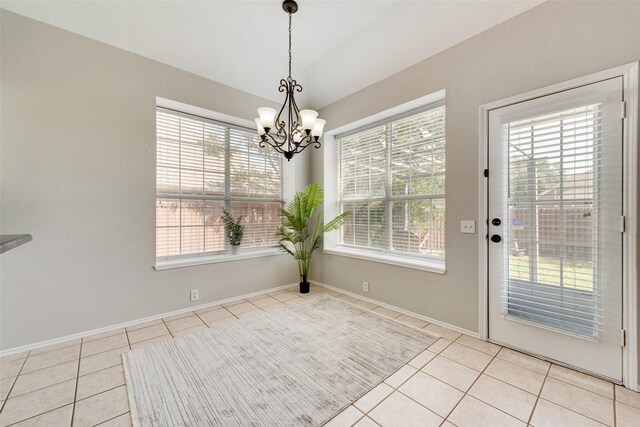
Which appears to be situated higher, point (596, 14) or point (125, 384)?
point (596, 14)

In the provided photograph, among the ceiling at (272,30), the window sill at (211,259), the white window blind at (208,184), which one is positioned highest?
the ceiling at (272,30)

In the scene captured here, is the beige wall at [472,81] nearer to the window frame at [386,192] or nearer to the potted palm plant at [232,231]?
the window frame at [386,192]

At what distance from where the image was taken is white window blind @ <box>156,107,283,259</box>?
3.04 metres

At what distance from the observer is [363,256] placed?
135 inches

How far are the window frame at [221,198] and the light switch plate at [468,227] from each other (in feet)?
8.16

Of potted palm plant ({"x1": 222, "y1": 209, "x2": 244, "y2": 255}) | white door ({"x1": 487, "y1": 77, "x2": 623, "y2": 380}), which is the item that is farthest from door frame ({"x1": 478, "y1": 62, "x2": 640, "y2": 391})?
potted palm plant ({"x1": 222, "y1": 209, "x2": 244, "y2": 255})

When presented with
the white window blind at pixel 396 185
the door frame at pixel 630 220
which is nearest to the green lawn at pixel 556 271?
the door frame at pixel 630 220

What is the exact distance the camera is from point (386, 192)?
3391mm

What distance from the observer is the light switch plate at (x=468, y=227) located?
239 centimetres

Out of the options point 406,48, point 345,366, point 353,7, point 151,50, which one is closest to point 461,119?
point 406,48

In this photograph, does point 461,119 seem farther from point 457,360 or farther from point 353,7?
point 457,360

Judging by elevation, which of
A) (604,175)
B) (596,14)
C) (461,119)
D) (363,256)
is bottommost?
(363,256)

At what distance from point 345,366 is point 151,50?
12.1 feet

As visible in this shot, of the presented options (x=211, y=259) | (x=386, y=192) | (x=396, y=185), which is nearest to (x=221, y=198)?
(x=211, y=259)
